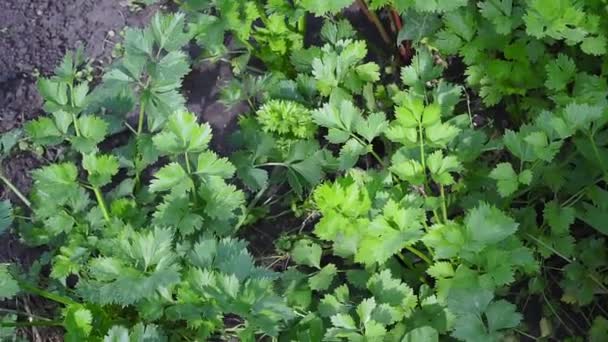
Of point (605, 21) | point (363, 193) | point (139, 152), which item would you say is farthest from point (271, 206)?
point (605, 21)

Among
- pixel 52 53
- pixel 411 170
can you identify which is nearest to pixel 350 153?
pixel 411 170

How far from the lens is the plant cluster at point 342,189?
1.70 metres

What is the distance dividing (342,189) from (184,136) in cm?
45

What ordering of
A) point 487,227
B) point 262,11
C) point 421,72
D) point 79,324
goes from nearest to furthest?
point 487,227
point 79,324
point 421,72
point 262,11

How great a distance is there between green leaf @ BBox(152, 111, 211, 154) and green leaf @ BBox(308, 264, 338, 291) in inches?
17.2

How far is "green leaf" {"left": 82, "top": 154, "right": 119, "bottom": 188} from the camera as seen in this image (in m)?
1.95

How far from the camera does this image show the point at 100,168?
195cm

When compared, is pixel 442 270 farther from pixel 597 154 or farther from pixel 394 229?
pixel 597 154

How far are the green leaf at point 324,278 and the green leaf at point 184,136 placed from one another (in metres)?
0.44

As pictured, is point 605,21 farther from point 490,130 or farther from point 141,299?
point 141,299

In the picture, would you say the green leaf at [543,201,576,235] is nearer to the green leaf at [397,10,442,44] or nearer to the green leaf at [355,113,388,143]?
the green leaf at [355,113,388,143]

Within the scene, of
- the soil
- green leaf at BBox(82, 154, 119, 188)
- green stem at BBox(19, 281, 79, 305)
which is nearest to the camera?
green stem at BBox(19, 281, 79, 305)

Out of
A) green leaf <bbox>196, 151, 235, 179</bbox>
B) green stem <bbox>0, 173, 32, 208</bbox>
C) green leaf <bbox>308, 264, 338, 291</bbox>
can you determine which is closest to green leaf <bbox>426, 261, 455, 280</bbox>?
A: green leaf <bbox>308, 264, 338, 291</bbox>

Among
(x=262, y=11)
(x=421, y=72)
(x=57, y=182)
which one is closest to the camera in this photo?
(x=57, y=182)
